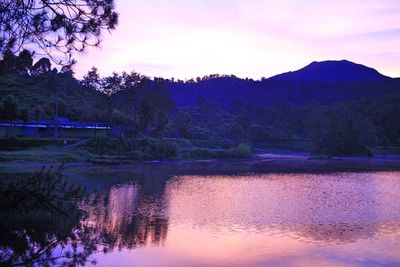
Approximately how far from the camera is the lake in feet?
57.3

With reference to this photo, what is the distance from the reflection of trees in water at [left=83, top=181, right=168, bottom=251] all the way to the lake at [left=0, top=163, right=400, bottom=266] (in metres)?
0.04

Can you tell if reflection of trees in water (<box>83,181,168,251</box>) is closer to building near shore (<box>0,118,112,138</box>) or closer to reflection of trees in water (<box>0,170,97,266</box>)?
reflection of trees in water (<box>0,170,97,266</box>)

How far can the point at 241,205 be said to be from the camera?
30312mm

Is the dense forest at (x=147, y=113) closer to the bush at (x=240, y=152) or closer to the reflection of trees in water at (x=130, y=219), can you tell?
the bush at (x=240, y=152)

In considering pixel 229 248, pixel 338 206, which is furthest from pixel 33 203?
pixel 338 206

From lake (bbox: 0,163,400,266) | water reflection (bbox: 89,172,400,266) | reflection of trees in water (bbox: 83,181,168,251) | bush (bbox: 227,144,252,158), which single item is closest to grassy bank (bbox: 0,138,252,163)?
bush (bbox: 227,144,252,158)

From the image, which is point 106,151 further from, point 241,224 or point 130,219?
point 241,224

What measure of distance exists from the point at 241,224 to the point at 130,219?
561 centimetres

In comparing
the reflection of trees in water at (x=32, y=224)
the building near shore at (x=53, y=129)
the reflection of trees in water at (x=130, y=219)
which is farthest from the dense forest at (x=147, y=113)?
the reflection of trees in water at (x=32, y=224)

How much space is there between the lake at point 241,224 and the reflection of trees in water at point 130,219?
4 cm

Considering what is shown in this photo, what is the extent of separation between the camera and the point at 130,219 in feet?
79.7

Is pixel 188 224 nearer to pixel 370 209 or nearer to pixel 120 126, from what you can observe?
pixel 370 209

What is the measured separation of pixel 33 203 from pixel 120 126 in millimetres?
78163

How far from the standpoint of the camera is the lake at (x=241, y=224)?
17.5 m
